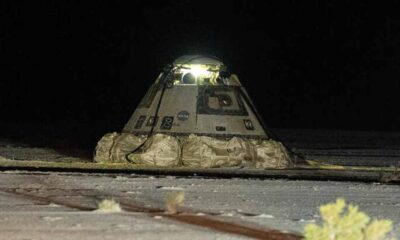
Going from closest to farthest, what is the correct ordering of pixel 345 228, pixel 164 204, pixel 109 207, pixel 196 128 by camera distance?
pixel 345 228
pixel 109 207
pixel 164 204
pixel 196 128

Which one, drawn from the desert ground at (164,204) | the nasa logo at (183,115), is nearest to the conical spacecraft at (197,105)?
the nasa logo at (183,115)

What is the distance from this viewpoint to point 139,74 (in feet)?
203

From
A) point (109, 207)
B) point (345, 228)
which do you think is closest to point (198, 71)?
point (109, 207)

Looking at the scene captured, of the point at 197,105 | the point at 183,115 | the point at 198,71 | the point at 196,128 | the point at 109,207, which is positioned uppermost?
the point at 198,71

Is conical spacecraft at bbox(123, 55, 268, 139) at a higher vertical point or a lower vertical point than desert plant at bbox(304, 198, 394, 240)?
higher

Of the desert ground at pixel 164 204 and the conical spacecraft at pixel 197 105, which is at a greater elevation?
the conical spacecraft at pixel 197 105

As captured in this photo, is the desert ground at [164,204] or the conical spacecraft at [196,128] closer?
the desert ground at [164,204]

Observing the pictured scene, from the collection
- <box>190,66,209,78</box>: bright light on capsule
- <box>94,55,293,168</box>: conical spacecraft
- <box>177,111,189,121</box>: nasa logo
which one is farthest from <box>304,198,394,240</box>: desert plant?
<box>190,66,209,78</box>: bright light on capsule

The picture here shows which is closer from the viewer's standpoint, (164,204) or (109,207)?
(109,207)

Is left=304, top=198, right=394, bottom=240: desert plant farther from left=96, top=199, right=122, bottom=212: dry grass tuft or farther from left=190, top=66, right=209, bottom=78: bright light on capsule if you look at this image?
left=190, top=66, right=209, bottom=78: bright light on capsule

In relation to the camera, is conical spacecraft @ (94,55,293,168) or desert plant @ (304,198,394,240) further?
conical spacecraft @ (94,55,293,168)

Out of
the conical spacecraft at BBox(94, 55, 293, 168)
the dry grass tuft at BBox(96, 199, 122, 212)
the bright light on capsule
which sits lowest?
the dry grass tuft at BBox(96, 199, 122, 212)

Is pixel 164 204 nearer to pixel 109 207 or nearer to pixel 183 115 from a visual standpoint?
pixel 109 207

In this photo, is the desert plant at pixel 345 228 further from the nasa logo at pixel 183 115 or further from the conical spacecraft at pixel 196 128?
the nasa logo at pixel 183 115
